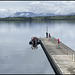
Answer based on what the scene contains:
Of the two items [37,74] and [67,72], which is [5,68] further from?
[67,72]

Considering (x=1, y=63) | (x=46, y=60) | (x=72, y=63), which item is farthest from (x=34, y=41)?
(x=72, y=63)

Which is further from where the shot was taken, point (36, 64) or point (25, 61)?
point (25, 61)

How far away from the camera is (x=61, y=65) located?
84.1 feet

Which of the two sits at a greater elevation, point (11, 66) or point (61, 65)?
point (61, 65)

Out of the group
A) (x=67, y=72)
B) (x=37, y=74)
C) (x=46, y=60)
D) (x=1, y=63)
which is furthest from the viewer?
(x=46, y=60)

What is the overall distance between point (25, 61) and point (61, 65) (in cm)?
1358

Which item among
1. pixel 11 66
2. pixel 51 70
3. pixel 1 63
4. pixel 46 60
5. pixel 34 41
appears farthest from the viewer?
pixel 34 41

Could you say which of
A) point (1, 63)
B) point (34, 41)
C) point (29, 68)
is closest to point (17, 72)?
point (29, 68)

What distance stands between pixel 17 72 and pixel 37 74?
4.02 metres

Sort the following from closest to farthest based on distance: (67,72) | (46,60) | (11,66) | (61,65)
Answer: (67,72) < (61,65) < (11,66) < (46,60)

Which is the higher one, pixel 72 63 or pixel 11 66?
pixel 72 63

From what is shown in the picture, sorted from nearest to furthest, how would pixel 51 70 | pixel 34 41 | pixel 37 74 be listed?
pixel 37 74 < pixel 51 70 < pixel 34 41

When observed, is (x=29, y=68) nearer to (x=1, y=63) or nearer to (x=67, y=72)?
(x=1, y=63)

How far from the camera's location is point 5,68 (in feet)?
105
